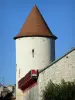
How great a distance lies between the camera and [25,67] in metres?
51.6

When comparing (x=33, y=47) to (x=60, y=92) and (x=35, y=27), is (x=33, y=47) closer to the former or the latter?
(x=35, y=27)

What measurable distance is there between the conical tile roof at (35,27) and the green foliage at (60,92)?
1790 centimetres

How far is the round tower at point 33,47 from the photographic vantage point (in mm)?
51625

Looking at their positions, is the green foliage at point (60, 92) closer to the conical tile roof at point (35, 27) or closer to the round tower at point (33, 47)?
the round tower at point (33, 47)

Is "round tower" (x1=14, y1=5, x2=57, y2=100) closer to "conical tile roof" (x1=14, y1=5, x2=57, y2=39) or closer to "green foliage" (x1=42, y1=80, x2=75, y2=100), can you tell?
"conical tile roof" (x1=14, y1=5, x2=57, y2=39)

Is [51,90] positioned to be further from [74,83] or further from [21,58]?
[21,58]

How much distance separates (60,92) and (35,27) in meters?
20.4

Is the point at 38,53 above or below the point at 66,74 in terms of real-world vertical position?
above

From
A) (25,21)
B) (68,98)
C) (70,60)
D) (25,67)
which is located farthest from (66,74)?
(25,21)

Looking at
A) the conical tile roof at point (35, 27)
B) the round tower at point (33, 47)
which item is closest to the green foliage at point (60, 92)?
the round tower at point (33, 47)

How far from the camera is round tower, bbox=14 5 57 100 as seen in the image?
51.6m

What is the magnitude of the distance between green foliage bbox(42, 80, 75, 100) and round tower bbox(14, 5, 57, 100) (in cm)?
1626

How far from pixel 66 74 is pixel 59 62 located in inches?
47.3

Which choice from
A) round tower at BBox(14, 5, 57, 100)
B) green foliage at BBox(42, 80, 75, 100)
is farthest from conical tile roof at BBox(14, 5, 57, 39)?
green foliage at BBox(42, 80, 75, 100)
